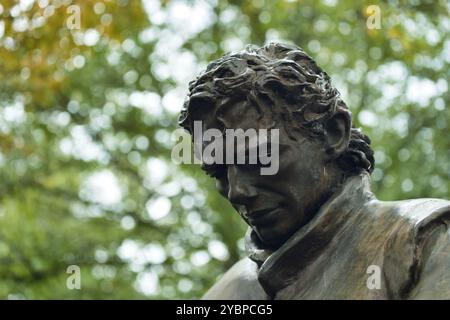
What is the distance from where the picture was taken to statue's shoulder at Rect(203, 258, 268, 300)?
4359 mm

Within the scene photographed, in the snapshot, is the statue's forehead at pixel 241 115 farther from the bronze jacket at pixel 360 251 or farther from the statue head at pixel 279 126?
the bronze jacket at pixel 360 251

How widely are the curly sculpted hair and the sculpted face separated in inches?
1.6

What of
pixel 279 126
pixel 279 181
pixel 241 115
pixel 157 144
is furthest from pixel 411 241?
pixel 157 144

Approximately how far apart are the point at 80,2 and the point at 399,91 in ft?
18.4

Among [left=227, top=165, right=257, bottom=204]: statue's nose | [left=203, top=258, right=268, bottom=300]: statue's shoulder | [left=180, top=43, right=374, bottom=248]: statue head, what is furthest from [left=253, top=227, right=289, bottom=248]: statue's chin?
[left=203, top=258, right=268, bottom=300]: statue's shoulder

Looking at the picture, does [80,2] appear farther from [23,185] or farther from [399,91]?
[399,91]

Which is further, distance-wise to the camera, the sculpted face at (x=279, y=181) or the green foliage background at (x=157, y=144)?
the green foliage background at (x=157, y=144)

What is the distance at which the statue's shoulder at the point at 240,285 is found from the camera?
14.3ft

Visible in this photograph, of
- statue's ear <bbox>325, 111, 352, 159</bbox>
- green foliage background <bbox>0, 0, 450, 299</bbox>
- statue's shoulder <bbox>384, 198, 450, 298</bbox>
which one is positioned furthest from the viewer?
green foliage background <bbox>0, 0, 450, 299</bbox>

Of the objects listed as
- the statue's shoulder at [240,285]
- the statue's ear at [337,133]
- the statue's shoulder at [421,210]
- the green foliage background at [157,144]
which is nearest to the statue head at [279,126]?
the statue's ear at [337,133]

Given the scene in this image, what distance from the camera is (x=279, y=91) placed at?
389cm

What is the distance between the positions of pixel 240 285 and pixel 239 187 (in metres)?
0.72

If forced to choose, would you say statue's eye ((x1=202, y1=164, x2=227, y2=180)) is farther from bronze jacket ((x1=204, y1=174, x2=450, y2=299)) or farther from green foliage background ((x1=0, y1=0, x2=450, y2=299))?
green foliage background ((x1=0, y1=0, x2=450, y2=299))

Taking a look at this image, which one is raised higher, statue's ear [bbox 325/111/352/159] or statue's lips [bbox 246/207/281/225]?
statue's ear [bbox 325/111/352/159]
